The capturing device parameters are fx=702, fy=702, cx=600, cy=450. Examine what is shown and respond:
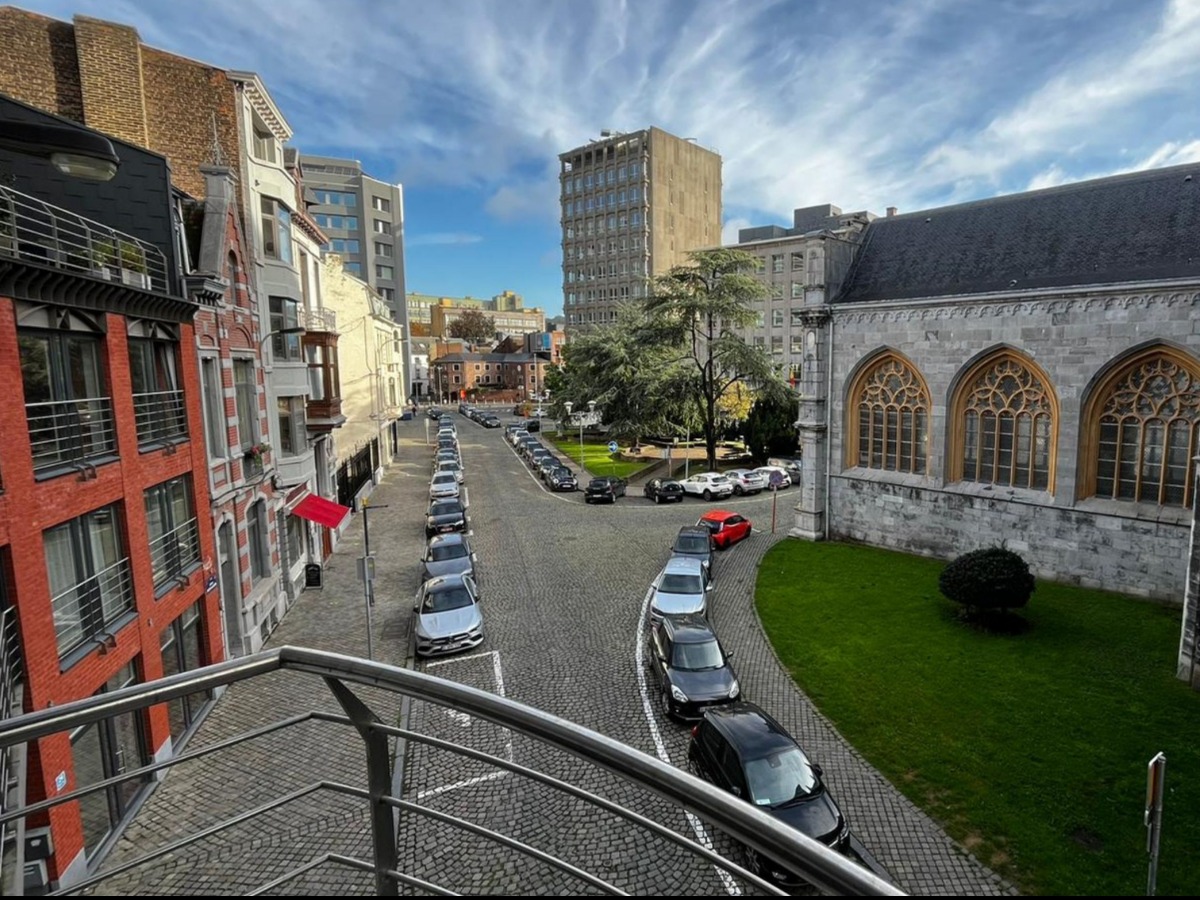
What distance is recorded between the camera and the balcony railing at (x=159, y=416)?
12.4 metres

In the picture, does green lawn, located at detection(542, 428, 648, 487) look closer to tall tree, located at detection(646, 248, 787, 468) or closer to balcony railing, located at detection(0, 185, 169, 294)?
tall tree, located at detection(646, 248, 787, 468)

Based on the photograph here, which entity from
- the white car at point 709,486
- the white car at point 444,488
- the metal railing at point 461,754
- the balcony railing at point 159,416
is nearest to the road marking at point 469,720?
the metal railing at point 461,754

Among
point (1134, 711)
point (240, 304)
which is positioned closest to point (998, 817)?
point (1134, 711)

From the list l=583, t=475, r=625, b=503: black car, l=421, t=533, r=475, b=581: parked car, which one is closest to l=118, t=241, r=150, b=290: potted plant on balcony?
l=421, t=533, r=475, b=581: parked car

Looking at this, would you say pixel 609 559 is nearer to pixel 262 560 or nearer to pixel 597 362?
pixel 262 560

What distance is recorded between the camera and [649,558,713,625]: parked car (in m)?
18.9

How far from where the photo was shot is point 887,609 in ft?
65.9

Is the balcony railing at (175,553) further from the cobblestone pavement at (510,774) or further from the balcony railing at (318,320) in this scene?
the balcony railing at (318,320)

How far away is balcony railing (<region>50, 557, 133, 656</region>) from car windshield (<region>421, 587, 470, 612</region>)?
7947 millimetres

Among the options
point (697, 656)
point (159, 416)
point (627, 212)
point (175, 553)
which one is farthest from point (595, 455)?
point (627, 212)

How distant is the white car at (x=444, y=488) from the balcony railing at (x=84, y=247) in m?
21.4

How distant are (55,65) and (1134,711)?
28.2 m

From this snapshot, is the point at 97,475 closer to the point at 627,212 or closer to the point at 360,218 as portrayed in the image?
the point at 360,218

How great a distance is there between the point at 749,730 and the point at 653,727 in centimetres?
289
